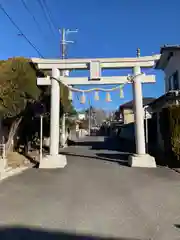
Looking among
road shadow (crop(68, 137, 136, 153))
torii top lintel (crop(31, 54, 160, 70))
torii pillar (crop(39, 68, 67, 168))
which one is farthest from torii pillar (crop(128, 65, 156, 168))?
road shadow (crop(68, 137, 136, 153))

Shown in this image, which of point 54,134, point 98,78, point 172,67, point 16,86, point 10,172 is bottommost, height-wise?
point 10,172

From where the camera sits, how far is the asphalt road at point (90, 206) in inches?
221

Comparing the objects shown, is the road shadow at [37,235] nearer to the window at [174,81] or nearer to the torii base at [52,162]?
the torii base at [52,162]

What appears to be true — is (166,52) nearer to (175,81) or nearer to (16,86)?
(175,81)

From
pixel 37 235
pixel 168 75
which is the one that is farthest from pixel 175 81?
pixel 37 235

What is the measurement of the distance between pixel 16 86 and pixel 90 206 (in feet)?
30.3

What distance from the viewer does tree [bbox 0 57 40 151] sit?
48.9 feet

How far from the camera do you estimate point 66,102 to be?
75.6 feet

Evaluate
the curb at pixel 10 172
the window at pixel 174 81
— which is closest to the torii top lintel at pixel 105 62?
the curb at pixel 10 172

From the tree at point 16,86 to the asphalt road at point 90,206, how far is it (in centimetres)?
392

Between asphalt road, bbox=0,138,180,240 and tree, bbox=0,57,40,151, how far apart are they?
3915 millimetres

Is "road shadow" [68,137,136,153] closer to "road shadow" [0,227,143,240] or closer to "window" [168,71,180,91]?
"window" [168,71,180,91]

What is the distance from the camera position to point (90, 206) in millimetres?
7449

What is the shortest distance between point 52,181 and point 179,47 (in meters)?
14.8
